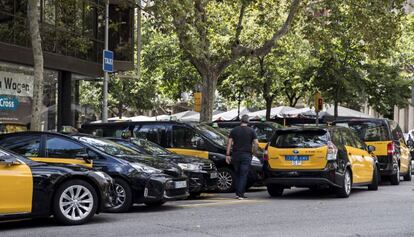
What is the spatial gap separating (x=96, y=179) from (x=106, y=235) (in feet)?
3.93

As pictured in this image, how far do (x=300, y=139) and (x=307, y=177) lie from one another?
827mm

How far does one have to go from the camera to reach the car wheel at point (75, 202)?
9117 millimetres

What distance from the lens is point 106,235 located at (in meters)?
8.47

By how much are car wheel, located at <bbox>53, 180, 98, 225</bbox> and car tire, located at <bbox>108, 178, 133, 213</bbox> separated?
4.56ft

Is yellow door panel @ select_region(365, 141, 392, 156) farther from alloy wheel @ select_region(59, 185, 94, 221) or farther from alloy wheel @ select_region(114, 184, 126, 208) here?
alloy wheel @ select_region(59, 185, 94, 221)

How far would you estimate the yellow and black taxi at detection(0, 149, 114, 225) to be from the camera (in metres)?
8.58

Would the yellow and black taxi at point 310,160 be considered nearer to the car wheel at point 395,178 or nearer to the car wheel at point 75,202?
the car wheel at point 395,178

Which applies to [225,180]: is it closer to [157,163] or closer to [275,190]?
[275,190]

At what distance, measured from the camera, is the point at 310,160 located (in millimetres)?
12883

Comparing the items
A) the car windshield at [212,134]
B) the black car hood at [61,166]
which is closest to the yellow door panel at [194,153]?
the car windshield at [212,134]

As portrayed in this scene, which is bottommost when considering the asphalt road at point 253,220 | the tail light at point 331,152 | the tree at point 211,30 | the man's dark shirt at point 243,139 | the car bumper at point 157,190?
the asphalt road at point 253,220

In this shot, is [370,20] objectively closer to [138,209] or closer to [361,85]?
[361,85]

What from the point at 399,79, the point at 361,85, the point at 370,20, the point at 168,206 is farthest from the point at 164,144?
the point at 399,79

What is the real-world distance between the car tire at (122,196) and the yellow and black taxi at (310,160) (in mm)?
3599
